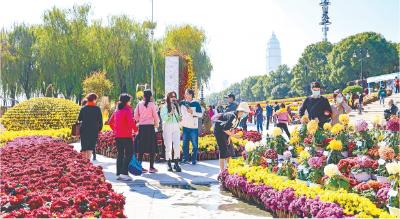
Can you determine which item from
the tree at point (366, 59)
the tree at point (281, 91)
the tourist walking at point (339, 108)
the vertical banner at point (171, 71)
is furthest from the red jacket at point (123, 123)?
the tree at point (281, 91)

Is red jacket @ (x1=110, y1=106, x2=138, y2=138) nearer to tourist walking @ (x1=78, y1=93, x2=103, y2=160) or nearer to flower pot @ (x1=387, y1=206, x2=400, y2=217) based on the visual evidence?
tourist walking @ (x1=78, y1=93, x2=103, y2=160)

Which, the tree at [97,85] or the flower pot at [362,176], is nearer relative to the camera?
the flower pot at [362,176]

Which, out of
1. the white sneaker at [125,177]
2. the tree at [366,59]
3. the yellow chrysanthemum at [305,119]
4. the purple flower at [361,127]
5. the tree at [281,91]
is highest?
the tree at [366,59]

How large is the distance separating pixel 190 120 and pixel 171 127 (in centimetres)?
75

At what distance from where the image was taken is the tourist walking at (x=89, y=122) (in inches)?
387

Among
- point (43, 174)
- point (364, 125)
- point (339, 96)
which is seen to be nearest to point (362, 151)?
point (364, 125)

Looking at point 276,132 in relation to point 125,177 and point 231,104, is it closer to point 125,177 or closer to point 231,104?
point 231,104

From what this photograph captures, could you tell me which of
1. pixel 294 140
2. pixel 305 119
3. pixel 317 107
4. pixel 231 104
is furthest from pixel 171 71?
pixel 294 140

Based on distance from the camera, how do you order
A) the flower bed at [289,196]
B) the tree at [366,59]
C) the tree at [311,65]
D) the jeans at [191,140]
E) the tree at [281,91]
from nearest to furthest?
1. the flower bed at [289,196]
2. the jeans at [191,140]
3. the tree at [366,59]
4. the tree at [311,65]
5. the tree at [281,91]

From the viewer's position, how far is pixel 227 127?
8.35 m

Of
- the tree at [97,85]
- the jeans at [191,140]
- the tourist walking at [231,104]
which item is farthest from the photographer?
the tree at [97,85]

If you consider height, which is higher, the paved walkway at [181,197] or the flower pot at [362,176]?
the flower pot at [362,176]

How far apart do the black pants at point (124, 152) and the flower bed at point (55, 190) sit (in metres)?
1.05

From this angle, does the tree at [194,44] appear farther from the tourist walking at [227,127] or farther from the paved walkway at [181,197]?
the tourist walking at [227,127]
